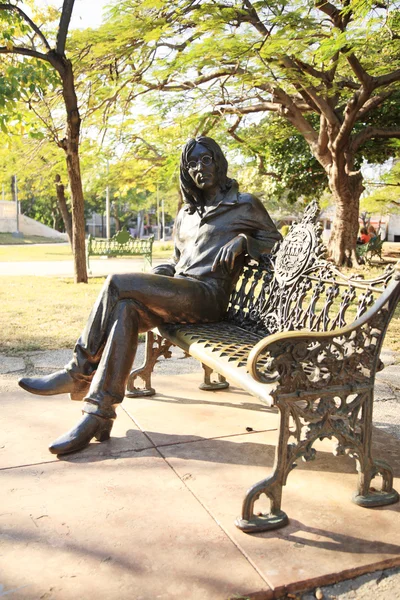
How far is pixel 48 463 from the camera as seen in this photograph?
2719 millimetres

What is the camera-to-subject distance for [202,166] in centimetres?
348

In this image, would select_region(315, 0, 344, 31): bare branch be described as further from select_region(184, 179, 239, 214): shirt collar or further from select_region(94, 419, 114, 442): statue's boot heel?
select_region(94, 419, 114, 442): statue's boot heel

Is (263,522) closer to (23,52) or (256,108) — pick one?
(23,52)

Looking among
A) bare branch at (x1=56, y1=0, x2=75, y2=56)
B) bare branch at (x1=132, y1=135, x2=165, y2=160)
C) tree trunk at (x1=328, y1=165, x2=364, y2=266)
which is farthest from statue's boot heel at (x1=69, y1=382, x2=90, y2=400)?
bare branch at (x1=132, y1=135, x2=165, y2=160)

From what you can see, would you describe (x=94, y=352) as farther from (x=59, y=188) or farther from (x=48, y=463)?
(x=59, y=188)

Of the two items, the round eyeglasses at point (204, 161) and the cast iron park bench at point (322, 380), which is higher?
the round eyeglasses at point (204, 161)

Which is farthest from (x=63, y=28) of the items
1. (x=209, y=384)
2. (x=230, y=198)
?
(x=209, y=384)

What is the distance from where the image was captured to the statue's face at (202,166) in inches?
137

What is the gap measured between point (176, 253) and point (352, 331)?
6.00 ft

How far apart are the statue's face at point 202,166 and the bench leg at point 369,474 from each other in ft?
5.79

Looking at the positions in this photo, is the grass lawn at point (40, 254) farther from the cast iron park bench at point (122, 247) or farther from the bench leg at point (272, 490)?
the bench leg at point (272, 490)

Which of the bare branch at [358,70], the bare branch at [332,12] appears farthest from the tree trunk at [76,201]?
the bare branch at [358,70]

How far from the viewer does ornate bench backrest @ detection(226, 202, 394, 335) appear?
280 cm

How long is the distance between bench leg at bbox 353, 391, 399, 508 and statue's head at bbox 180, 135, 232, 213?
70.0 inches
